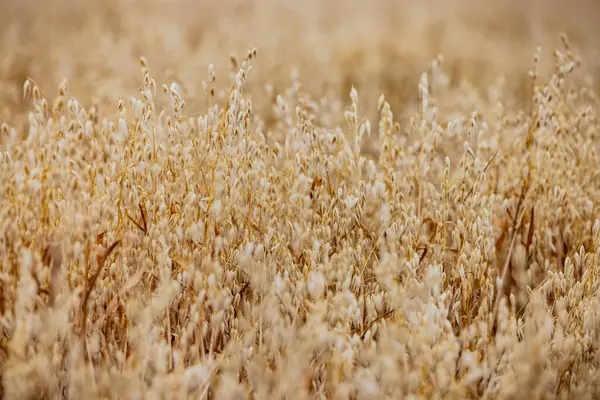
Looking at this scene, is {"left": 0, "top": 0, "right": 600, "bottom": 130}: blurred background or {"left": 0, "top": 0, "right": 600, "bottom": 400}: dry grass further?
{"left": 0, "top": 0, "right": 600, "bottom": 130}: blurred background

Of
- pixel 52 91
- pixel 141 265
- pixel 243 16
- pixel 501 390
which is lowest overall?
pixel 501 390

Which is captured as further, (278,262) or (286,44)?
(286,44)

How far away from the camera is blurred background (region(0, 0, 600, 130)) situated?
13.5 feet

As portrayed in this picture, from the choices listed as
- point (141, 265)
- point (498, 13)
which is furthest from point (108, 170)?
point (498, 13)

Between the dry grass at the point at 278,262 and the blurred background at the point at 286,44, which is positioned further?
the blurred background at the point at 286,44

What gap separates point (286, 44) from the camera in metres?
5.14

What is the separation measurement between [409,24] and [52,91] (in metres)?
3.86

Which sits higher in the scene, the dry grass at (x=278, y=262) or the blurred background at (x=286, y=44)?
the blurred background at (x=286, y=44)

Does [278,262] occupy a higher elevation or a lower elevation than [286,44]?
lower

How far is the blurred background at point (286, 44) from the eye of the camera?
162 inches

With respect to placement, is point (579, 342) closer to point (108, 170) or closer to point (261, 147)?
point (261, 147)

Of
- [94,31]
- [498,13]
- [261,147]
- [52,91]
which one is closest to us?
[261,147]

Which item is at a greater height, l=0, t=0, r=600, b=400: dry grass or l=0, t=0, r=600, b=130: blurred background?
l=0, t=0, r=600, b=130: blurred background

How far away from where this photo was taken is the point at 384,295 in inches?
62.6
